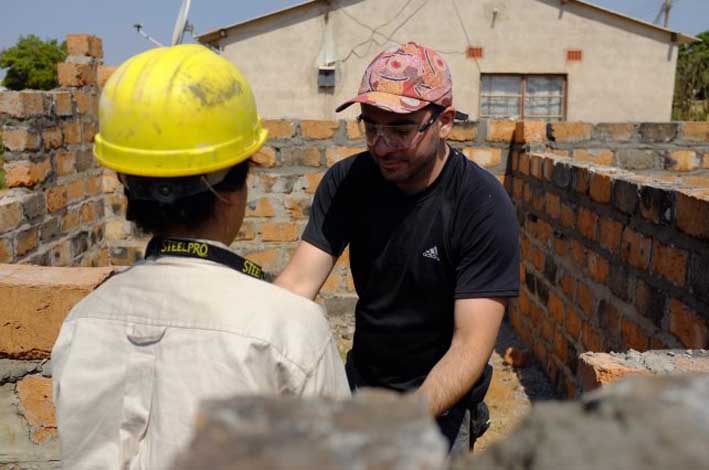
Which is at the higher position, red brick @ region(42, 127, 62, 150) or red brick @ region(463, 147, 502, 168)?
red brick @ region(42, 127, 62, 150)

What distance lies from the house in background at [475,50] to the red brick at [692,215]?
12801 mm

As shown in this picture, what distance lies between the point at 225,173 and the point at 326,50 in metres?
14.5

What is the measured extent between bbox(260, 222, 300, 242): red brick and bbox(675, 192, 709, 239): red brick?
3918 mm

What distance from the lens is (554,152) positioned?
5953 mm

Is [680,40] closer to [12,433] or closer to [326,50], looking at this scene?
[326,50]

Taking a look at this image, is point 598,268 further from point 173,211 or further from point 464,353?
point 173,211

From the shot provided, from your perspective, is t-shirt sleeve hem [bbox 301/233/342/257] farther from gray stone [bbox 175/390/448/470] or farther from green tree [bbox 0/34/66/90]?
green tree [bbox 0/34/66/90]

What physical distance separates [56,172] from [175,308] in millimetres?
4569

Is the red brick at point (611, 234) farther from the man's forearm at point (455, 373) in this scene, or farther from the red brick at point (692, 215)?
the man's forearm at point (455, 373)

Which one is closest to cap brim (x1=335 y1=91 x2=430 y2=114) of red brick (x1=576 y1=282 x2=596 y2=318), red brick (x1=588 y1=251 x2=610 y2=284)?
red brick (x1=588 y1=251 x2=610 y2=284)

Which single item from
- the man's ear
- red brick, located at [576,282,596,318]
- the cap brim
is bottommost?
red brick, located at [576,282,596,318]

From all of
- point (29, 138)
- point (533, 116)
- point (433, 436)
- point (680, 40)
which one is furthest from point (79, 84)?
point (680, 40)

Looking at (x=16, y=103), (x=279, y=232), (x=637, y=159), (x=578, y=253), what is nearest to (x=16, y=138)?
(x=16, y=103)

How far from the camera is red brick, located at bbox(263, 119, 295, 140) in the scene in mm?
6125
